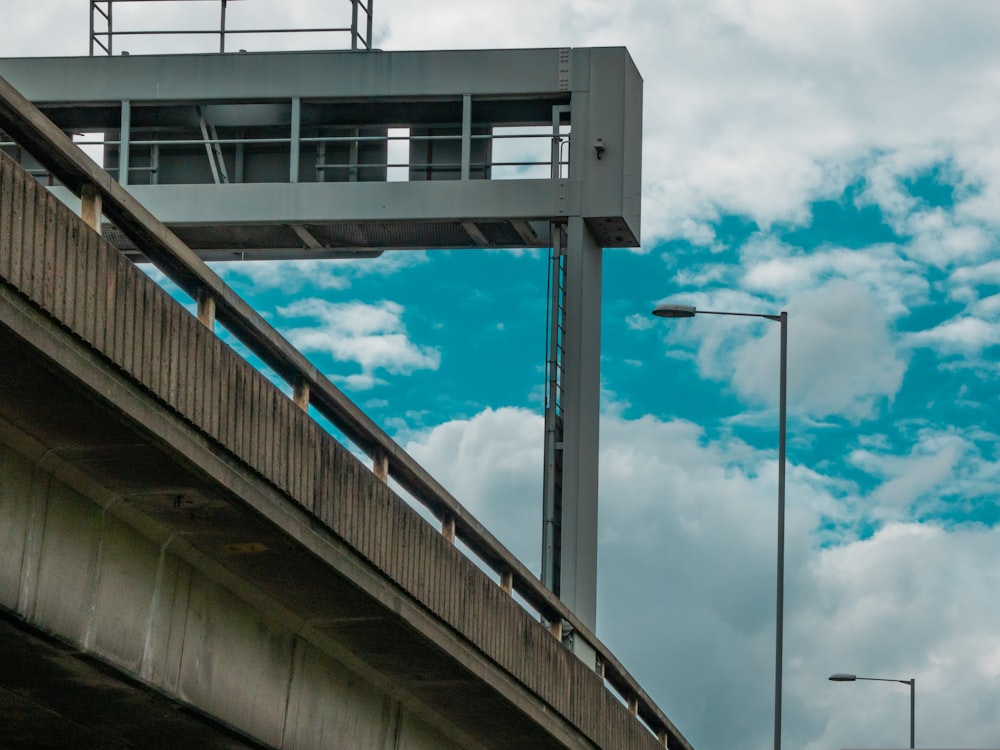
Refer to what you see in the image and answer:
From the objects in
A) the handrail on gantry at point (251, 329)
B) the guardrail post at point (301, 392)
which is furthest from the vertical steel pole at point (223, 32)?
the guardrail post at point (301, 392)

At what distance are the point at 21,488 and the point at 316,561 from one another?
269 cm

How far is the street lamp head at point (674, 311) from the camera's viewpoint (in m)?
30.5

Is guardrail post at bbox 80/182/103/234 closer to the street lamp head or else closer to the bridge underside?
the bridge underside

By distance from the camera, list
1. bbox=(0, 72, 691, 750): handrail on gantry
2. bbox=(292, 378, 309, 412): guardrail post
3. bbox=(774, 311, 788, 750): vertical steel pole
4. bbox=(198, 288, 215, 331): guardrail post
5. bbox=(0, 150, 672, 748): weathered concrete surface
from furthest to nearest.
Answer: bbox=(774, 311, 788, 750): vertical steel pole → bbox=(292, 378, 309, 412): guardrail post → bbox=(198, 288, 215, 331): guardrail post → bbox=(0, 72, 691, 750): handrail on gantry → bbox=(0, 150, 672, 748): weathered concrete surface

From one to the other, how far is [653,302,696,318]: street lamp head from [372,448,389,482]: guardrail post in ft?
53.6

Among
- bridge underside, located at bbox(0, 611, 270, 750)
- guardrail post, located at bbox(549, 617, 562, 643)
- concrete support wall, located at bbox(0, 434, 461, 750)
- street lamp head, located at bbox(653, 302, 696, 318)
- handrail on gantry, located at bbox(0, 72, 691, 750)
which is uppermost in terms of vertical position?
street lamp head, located at bbox(653, 302, 696, 318)

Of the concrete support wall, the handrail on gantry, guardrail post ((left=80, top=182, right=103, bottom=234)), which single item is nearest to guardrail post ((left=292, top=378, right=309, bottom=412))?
the handrail on gantry

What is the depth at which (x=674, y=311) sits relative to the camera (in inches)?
1199

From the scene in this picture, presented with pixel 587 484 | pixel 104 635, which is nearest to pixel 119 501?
pixel 104 635

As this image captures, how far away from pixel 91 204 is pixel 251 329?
200 cm

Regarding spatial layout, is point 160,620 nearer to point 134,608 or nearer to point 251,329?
point 134,608

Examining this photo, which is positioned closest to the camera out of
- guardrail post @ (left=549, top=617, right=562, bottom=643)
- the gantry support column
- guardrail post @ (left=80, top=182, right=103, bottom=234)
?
guardrail post @ (left=80, top=182, right=103, bottom=234)

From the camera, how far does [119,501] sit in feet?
36.7

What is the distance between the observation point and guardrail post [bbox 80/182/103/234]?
1062 centimetres
